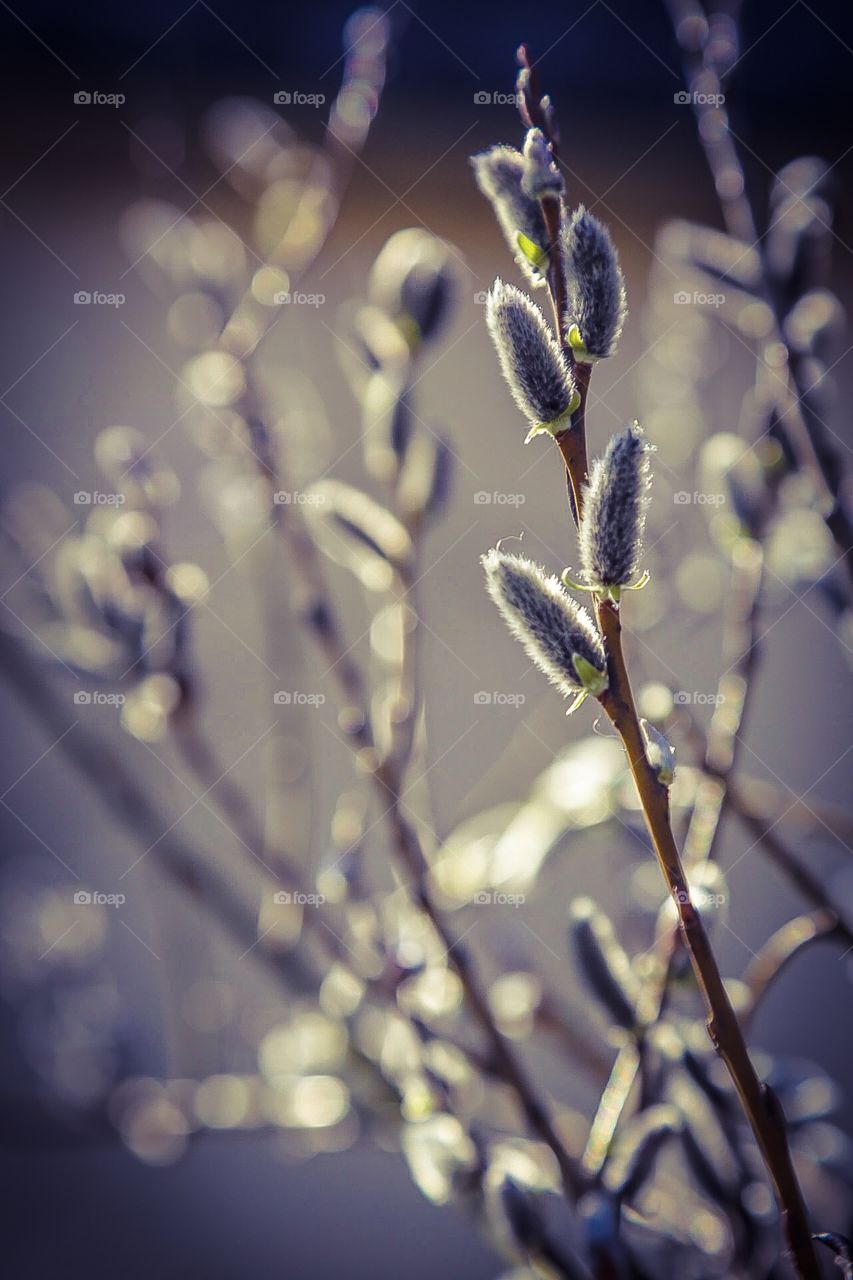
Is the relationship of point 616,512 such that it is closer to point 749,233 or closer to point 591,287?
point 591,287

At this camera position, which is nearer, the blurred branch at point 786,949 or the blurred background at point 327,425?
the blurred branch at point 786,949

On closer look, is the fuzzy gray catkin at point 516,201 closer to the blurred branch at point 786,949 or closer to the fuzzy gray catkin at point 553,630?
the fuzzy gray catkin at point 553,630

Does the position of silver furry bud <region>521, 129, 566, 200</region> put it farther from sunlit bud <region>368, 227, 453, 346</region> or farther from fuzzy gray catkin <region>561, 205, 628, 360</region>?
sunlit bud <region>368, 227, 453, 346</region>

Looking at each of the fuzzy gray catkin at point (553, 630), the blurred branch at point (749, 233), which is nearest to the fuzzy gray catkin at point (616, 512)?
the fuzzy gray catkin at point (553, 630)

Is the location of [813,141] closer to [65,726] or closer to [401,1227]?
[65,726]

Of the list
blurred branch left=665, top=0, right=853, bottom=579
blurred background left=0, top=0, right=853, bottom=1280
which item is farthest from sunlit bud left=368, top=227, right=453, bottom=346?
blurred background left=0, top=0, right=853, bottom=1280

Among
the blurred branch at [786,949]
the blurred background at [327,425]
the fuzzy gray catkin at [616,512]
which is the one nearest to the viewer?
the fuzzy gray catkin at [616,512]

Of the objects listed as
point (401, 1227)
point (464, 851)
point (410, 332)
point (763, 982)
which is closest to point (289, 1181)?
point (401, 1227)

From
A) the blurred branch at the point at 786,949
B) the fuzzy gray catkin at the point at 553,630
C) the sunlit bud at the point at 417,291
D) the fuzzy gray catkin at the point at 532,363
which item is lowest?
the blurred branch at the point at 786,949

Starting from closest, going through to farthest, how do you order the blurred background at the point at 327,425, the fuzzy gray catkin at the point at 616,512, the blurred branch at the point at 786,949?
the fuzzy gray catkin at the point at 616,512, the blurred branch at the point at 786,949, the blurred background at the point at 327,425
